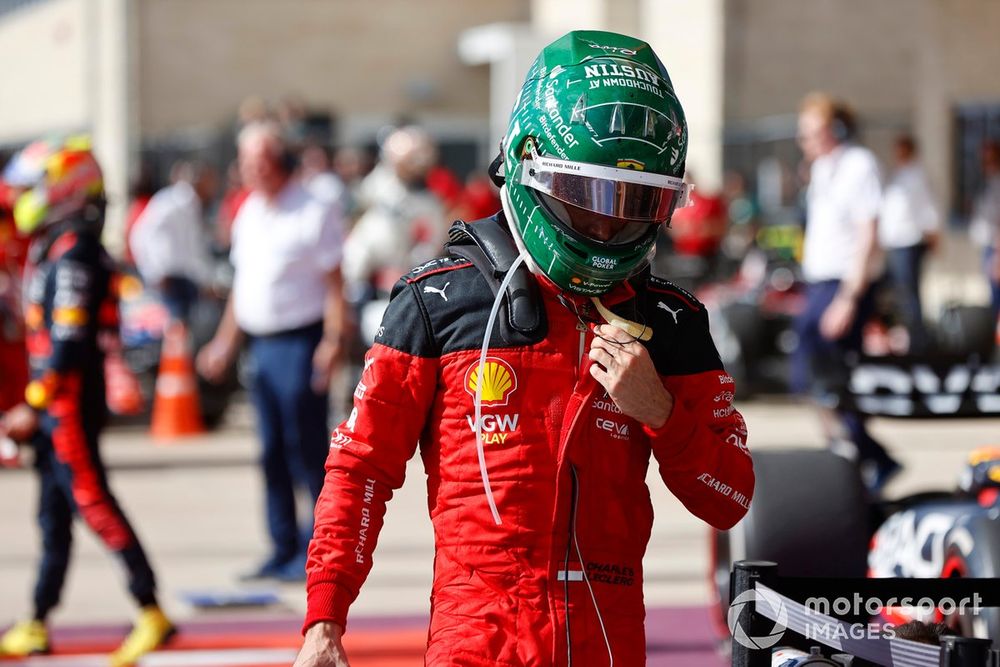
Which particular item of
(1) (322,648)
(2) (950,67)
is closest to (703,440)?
(1) (322,648)

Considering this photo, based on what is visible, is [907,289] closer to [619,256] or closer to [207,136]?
[619,256]

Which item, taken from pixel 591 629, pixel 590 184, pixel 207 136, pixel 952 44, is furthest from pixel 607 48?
pixel 207 136

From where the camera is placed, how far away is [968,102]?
1758 cm

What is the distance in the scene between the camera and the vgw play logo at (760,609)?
2.54m

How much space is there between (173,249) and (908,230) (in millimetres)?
5973

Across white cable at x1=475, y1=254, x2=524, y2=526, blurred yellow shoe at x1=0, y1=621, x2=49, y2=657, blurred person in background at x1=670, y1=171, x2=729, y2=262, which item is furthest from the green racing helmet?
blurred person in background at x1=670, y1=171, x2=729, y2=262

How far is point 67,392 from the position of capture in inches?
224

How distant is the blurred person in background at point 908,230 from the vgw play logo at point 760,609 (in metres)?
10.6

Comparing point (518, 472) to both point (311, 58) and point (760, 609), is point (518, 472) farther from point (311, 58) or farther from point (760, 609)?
point (311, 58)

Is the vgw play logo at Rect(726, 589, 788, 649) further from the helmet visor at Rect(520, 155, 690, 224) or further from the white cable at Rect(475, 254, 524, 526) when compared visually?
the helmet visor at Rect(520, 155, 690, 224)

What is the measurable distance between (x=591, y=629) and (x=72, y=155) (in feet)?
12.5

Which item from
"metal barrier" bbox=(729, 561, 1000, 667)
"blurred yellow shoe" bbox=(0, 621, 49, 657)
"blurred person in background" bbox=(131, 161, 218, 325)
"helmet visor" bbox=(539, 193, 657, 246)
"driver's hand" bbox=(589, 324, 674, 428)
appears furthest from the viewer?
"blurred person in background" bbox=(131, 161, 218, 325)

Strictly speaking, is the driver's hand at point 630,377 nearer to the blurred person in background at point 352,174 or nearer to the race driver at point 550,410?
the race driver at point 550,410

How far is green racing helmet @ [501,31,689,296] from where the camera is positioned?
9.04 ft
